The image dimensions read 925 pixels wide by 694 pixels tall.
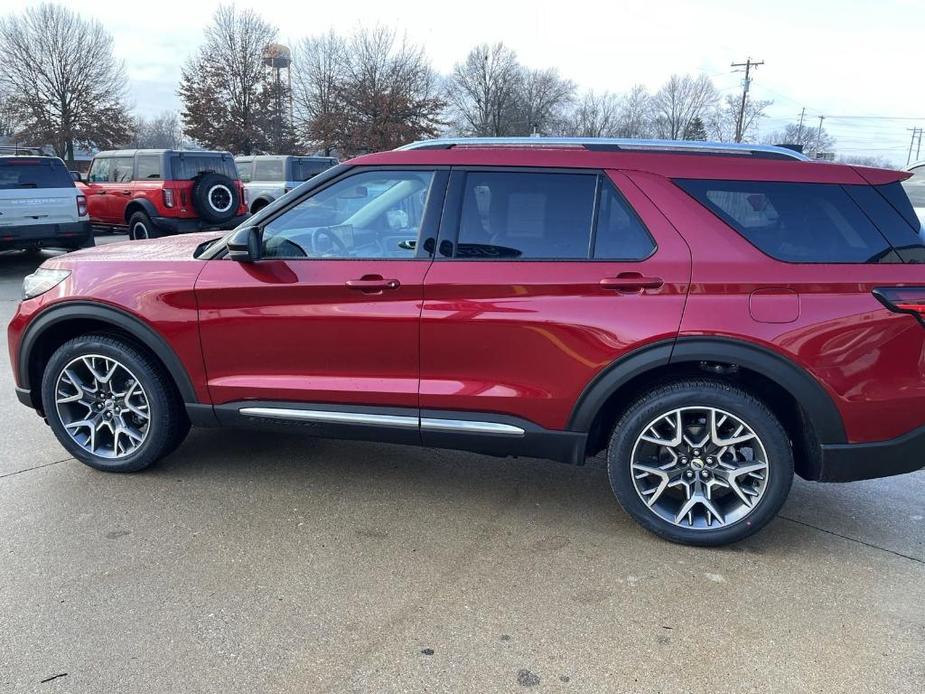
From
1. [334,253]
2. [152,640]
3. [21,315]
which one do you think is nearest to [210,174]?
[21,315]

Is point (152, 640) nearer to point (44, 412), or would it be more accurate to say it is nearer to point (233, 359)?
point (233, 359)

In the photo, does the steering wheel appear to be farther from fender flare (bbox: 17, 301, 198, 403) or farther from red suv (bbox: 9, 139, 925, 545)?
fender flare (bbox: 17, 301, 198, 403)

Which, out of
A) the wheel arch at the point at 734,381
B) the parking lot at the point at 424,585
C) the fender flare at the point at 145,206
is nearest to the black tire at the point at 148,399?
the parking lot at the point at 424,585

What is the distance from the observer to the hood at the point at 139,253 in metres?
3.84

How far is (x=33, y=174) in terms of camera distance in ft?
34.3

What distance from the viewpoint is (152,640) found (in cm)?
254

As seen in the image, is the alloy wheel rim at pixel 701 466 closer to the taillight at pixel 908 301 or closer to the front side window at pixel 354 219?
the taillight at pixel 908 301

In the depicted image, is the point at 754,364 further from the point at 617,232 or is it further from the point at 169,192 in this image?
the point at 169,192

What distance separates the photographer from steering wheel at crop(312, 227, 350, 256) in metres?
3.50

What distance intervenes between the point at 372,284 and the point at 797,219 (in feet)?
6.34

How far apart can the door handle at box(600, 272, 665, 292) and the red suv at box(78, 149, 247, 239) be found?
37.9 ft

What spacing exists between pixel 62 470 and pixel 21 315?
90 centimetres

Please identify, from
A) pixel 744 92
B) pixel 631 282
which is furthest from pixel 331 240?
pixel 744 92

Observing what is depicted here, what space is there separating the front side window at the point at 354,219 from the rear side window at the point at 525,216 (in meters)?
0.27
